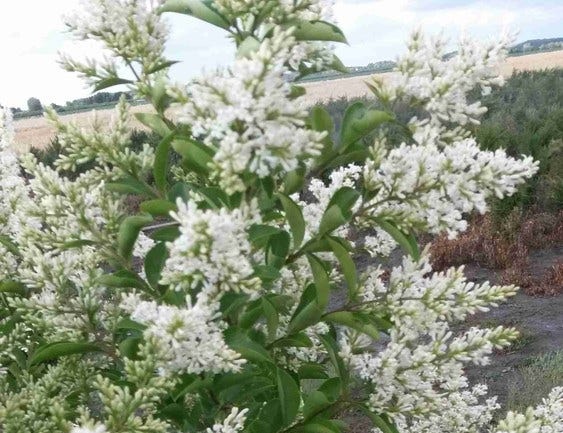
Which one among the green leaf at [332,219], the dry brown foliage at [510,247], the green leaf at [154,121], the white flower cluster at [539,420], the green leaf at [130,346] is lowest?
the dry brown foliage at [510,247]

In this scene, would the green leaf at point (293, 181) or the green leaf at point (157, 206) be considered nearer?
the green leaf at point (157, 206)

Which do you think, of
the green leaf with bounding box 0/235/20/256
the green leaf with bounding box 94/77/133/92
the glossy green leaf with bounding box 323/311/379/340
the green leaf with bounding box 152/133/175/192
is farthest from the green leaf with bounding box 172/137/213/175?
the green leaf with bounding box 0/235/20/256

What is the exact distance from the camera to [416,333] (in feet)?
9.58

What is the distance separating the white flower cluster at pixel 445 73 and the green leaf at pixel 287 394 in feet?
3.35

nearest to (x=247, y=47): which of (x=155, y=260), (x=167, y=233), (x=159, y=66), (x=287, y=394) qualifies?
(x=159, y=66)

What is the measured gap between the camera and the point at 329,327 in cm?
332

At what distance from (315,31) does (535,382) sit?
4.41 m

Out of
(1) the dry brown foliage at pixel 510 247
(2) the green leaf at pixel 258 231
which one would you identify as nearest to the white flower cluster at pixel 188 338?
(2) the green leaf at pixel 258 231

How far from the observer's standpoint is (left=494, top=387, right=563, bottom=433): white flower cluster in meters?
2.65

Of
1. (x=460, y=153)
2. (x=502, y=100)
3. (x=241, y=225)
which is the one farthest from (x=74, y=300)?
(x=502, y=100)

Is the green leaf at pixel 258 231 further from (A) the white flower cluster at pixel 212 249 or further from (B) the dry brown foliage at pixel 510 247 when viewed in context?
(B) the dry brown foliage at pixel 510 247

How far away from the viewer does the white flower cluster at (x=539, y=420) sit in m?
2.65

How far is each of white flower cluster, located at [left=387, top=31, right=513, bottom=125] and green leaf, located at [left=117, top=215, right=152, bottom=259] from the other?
3.02 ft

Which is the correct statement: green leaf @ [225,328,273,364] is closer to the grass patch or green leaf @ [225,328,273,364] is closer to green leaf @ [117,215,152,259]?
green leaf @ [117,215,152,259]
